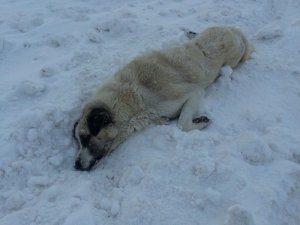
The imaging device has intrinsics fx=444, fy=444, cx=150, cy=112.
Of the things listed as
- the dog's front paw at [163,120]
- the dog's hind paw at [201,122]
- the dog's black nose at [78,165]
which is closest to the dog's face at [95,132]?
the dog's black nose at [78,165]

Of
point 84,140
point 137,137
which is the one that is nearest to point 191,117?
point 137,137

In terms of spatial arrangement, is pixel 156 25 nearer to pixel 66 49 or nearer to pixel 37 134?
pixel 66 49

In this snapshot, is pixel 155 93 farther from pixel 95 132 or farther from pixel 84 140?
pixel 84 140

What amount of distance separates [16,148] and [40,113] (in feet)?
1.89

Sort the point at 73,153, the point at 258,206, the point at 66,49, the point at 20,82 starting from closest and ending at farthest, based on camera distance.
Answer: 1. the point at 258,206
2. the point at 73,153
3. the point at 20,82
4. the point at 66,49

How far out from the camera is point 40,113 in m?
5.48

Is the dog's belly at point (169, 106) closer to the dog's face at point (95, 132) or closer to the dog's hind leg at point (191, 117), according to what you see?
the dog's hind leg at point (191, 117)

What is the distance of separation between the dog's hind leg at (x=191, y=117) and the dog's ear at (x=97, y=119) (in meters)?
0.98

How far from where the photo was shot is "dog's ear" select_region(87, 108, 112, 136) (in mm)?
5445

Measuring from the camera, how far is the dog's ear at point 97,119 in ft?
17.9

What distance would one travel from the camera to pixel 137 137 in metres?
5.60

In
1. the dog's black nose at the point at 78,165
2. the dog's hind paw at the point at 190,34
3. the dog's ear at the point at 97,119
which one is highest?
the dog's ear at the point at 97,119

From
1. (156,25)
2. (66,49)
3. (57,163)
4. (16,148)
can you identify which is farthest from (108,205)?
(156,25)

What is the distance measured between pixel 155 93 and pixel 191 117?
61cm
